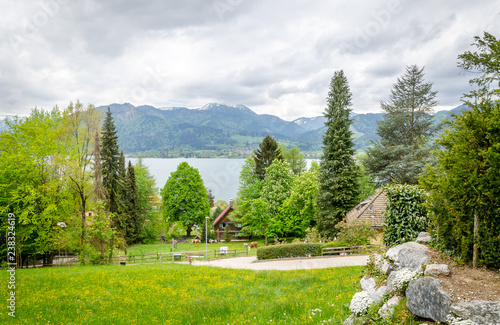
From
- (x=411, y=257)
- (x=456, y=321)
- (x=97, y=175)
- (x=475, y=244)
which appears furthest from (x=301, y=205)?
(x=456, y=321)

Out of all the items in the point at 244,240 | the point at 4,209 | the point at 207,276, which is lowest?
Result: the point at 244,240

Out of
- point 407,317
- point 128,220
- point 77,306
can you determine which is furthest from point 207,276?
point 128,220

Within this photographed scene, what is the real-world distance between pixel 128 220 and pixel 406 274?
149 feet

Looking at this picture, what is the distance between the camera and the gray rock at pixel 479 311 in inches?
197

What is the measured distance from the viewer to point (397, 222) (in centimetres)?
1434

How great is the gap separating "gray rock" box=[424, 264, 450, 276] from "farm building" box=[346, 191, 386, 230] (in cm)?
1817

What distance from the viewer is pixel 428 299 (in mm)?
5887

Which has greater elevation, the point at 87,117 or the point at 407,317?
the point at 87,117

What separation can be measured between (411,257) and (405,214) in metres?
7.11

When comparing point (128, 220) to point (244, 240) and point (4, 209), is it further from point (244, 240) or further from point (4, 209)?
point (4, 209)

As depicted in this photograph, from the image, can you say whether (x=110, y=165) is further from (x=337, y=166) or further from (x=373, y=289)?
(x=373, y=289)

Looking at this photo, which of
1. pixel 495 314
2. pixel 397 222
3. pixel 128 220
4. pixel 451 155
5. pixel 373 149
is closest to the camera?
pixel 495 314

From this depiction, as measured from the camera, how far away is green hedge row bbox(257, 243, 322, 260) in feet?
79.2

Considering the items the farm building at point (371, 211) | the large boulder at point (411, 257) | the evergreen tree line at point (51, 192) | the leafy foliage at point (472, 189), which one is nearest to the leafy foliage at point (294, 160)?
the farm building at point (371, 211)
